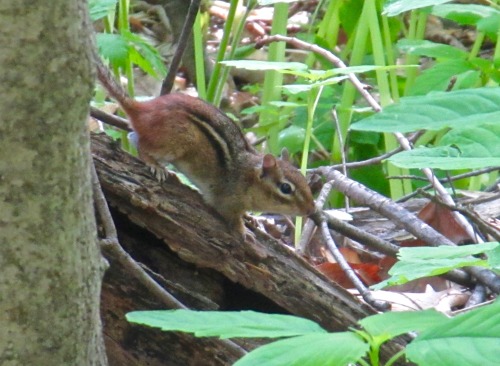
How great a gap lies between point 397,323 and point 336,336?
0.17m

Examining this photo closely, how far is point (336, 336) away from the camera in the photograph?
4.55 ft

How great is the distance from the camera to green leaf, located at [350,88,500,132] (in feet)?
4.97

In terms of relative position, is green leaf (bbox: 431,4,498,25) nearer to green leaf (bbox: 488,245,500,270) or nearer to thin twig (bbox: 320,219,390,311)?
thin twig (bbox: 320,219,390,311)

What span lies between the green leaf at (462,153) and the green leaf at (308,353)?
0.35m

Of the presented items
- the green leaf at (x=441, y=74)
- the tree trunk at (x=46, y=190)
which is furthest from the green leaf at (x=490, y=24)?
the tree trunk at (x=46, y=190)

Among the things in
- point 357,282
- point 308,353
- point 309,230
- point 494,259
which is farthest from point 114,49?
point 308,353

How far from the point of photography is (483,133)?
5.41 ft

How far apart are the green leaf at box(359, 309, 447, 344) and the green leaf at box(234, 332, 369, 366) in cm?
11

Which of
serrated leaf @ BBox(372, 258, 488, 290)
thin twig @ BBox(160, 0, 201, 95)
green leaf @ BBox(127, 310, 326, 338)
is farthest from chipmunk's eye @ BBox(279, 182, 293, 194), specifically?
green leaf @ BBox(127, 310, 326, 338)

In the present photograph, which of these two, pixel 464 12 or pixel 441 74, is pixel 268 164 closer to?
pixel 441 74

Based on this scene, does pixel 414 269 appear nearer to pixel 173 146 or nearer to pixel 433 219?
pixel 173 146

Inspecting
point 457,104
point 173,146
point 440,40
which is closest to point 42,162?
point 457,104

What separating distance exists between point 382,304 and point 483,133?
139cm

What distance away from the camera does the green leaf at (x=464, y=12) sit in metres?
3.45
